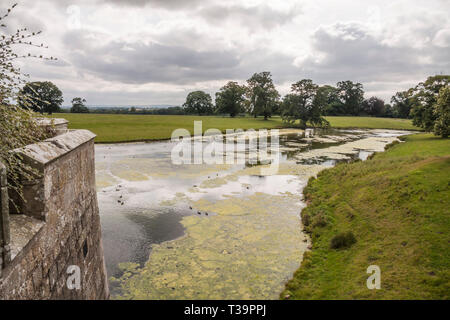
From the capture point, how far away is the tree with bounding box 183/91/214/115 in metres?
132

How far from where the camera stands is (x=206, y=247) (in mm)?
12172

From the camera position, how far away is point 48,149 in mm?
5035

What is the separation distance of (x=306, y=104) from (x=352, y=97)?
221ft

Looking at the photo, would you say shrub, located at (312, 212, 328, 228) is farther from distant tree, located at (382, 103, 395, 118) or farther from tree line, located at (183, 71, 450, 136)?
distant tree, located at (382, 103, 395, 118)

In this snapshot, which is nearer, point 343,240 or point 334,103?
point 343,240

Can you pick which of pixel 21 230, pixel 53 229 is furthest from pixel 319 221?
pixel 21 230

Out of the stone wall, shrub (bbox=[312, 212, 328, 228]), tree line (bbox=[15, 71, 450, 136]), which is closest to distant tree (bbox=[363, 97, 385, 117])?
tree line (bbox=[15, 71, 450, 136])

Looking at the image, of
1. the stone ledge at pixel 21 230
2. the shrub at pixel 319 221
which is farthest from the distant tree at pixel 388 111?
the stone ledge at pixel 21 230

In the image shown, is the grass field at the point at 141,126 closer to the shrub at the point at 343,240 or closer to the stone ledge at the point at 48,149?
the shrub at the point at 343,240

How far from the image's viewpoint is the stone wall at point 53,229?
152 inches

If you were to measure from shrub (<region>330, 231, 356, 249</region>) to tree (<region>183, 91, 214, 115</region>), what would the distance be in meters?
124

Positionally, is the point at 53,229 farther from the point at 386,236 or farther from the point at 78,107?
the point at 78,107
